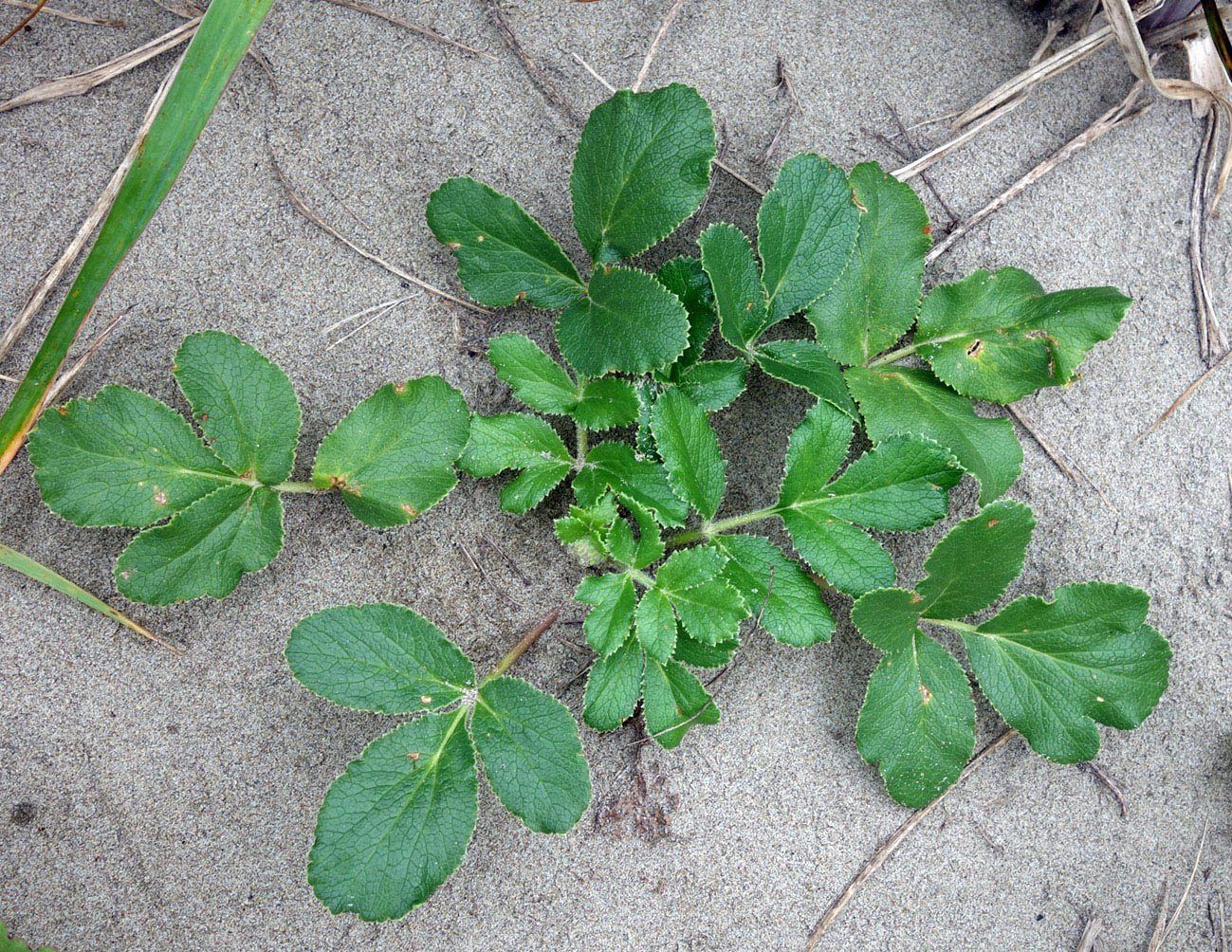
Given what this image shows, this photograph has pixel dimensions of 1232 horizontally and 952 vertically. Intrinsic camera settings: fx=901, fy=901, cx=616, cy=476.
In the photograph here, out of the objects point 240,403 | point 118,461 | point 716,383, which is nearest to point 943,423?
point 716,383

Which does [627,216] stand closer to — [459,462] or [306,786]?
[459,462]

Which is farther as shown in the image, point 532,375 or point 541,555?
point 541,555

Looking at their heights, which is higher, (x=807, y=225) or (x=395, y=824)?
(x=807, y=225)

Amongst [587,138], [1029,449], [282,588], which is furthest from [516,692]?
[1029,449]

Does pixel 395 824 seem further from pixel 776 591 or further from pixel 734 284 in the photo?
pixel 734 284

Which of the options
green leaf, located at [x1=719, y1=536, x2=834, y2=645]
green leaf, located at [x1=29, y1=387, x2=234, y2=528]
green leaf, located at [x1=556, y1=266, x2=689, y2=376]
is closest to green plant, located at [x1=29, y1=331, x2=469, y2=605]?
green leaf, located at [x1=29, y1=387, x2=234, y2=528]

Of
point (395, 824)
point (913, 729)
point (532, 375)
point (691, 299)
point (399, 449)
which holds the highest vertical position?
point (691, 299)

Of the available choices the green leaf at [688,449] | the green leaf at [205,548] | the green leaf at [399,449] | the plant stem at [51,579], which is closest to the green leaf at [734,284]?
the green leaf at [688,449]

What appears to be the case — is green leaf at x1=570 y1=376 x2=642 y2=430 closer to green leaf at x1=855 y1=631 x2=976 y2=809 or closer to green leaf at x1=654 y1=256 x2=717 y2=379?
green leaf at x1=654 y1=256 x2=717 y2=379
